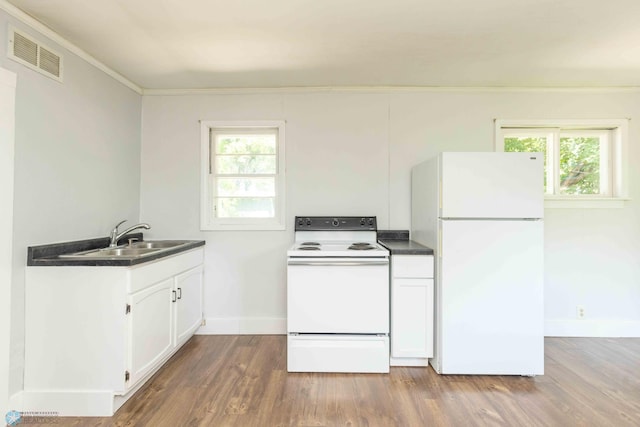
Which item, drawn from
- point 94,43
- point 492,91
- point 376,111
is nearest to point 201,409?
point 94,43

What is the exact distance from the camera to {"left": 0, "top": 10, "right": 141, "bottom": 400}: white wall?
6.23 ft

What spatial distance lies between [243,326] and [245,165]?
1602mm

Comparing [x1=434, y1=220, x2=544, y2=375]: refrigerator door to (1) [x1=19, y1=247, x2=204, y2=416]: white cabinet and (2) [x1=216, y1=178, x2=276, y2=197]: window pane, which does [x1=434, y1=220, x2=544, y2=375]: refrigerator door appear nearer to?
(2) [x1=216, y1=178, x2=276, y2=197]: window pane

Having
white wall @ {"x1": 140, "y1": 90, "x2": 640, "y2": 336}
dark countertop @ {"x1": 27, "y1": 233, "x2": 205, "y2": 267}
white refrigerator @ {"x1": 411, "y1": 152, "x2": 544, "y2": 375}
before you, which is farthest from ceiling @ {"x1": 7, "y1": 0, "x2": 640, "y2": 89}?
dark countertop @ {"x1": 27, "y1": 233, "x2": 205, "y2": 267}

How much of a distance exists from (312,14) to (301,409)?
2424mm

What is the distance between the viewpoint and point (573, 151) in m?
3.18

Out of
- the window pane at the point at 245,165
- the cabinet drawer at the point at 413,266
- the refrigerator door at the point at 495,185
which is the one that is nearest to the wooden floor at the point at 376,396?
the cabinet drawer at the point at 413,266

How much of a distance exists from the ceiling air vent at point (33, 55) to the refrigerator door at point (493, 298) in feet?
9.58

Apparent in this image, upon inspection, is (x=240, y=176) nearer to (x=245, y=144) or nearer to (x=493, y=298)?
(x=245, y=144)

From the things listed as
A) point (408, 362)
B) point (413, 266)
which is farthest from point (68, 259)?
point (408, 362)

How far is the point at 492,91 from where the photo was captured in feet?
10.3

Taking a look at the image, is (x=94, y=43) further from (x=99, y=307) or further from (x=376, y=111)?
(x=376, y=111)

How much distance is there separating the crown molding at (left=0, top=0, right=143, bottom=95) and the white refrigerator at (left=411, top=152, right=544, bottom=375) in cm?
280

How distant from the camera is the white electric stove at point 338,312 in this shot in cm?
237
